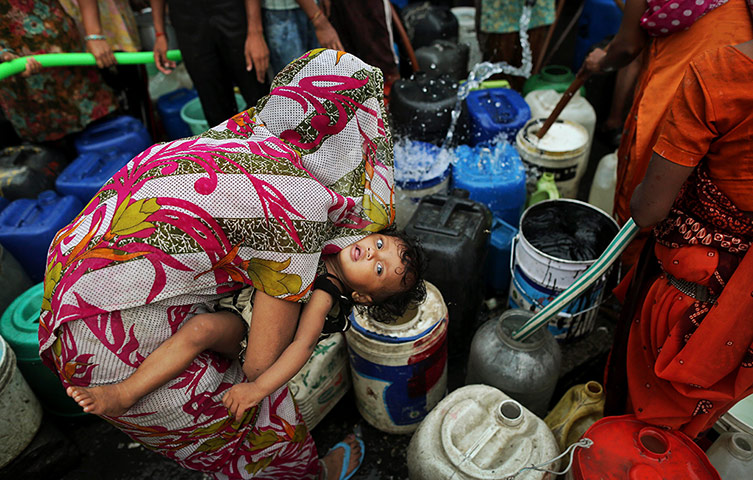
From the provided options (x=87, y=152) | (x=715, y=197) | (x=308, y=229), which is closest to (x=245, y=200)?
(x=308, y=229)

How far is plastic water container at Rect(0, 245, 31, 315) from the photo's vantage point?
2.62m

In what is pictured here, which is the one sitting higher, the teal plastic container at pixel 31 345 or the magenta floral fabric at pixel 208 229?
the magenta floral fabric at pixel 208 229

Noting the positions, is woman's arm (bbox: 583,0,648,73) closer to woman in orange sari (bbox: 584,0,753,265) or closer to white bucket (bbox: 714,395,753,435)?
woman in orange sari (bbox: 584,0,753,265)

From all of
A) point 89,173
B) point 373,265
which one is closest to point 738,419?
point 373,265

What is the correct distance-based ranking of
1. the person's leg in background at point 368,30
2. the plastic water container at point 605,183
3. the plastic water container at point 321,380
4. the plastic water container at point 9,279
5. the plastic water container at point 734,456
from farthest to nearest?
the person's leg in background at point 368,30 < the plastic water container at point 605,183 < the plastic water container at point 9,279 < the plastic water container at point 321,380 < the plastic water container at point 734,456

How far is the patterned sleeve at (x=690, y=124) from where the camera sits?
4.41ft

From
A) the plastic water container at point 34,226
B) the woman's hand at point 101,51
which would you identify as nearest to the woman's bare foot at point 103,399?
the plastic water container at point 34,226

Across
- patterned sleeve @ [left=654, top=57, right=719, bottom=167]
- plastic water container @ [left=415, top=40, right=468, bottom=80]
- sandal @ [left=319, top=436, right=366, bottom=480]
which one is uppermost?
patterned sleeve @ [left=654, top=57, right=719, bottom=167]

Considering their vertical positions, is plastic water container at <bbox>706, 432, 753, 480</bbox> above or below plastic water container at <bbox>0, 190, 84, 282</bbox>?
below

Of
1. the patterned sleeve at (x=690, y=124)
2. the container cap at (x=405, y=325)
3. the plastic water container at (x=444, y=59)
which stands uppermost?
the patterned sleeve at (x=690, y=124)

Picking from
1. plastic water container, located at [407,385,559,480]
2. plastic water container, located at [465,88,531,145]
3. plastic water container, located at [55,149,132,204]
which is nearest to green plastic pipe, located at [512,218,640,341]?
plastic water container, located at [407,385,559,480]

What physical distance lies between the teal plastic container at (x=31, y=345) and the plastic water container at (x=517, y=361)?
86.7 inches

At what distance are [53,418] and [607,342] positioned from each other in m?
3.25

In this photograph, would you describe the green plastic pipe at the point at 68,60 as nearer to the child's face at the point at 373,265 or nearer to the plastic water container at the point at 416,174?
the plastic water container at the point at 416,174
